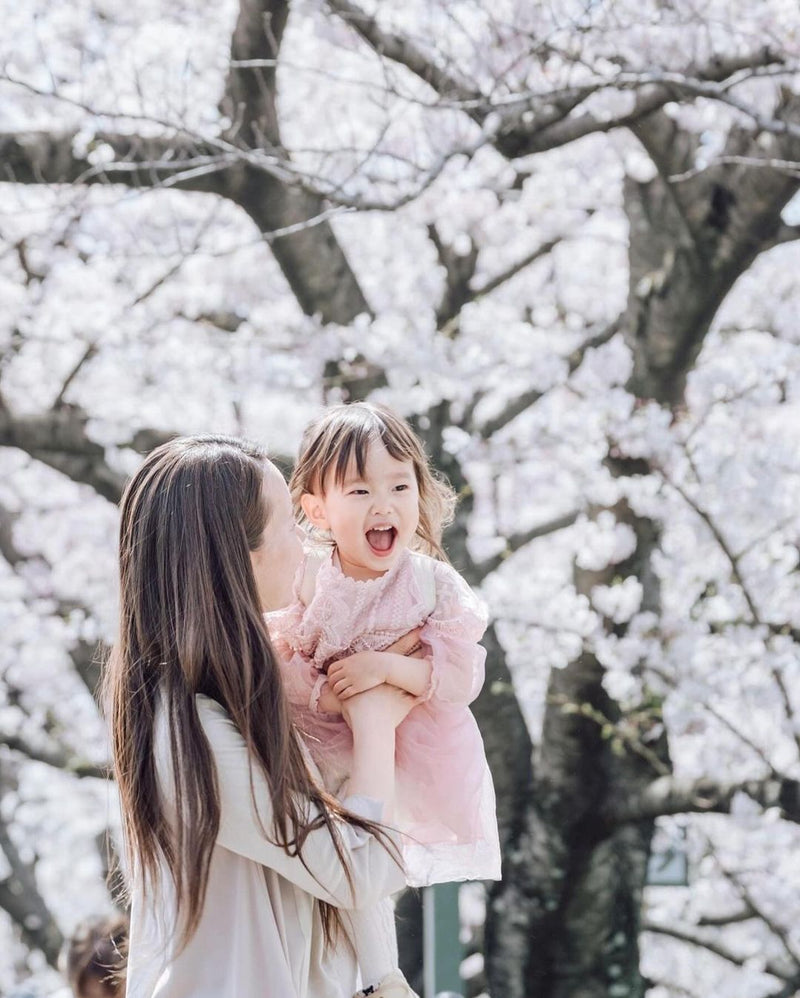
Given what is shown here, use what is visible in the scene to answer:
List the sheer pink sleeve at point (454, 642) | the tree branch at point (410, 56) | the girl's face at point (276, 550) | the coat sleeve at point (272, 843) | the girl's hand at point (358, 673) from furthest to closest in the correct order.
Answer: the tree branch at point (410, 56) < the sheer pink sleeve at point (454, 642) < the girl's hand at point (358, 673) < the girl's face at point (276, 550) < the coat sleeve at point (272, 843)

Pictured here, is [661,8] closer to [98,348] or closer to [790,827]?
[98,348]

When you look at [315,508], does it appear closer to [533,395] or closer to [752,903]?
[533,395]

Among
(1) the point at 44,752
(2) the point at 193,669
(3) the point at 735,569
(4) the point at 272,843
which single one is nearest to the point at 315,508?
(2) the point at 193,669

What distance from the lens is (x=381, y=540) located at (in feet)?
6.90

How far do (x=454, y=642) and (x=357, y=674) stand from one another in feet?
0.61

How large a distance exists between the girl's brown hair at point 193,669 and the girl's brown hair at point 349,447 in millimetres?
301

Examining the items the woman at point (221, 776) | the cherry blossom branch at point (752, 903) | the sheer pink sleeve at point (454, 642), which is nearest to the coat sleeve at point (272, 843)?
the woman at point (221, 776)

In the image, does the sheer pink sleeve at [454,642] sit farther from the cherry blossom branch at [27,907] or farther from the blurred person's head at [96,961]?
the cherry blossom branch at [27,907]

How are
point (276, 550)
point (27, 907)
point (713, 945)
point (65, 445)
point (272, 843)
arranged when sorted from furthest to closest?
point (27, 907), point (713, 945), point (65, 445), point (276, 550), point (272, 843)

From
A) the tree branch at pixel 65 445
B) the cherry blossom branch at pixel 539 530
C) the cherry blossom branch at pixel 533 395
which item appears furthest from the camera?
the cherry blossom branch at pixel 539 530

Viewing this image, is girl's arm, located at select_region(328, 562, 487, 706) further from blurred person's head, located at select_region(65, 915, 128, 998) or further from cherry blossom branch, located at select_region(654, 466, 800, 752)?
cherry blossom branch, located at select_region(654, 466, 800, 752)

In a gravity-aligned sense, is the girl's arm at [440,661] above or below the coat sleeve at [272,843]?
above

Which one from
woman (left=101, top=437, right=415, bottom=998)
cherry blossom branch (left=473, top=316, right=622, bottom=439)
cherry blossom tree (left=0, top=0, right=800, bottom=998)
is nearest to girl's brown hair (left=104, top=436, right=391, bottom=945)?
woman (left=101, top=437, right=415, bottom=998)

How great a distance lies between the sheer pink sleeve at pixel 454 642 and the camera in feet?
6.60
